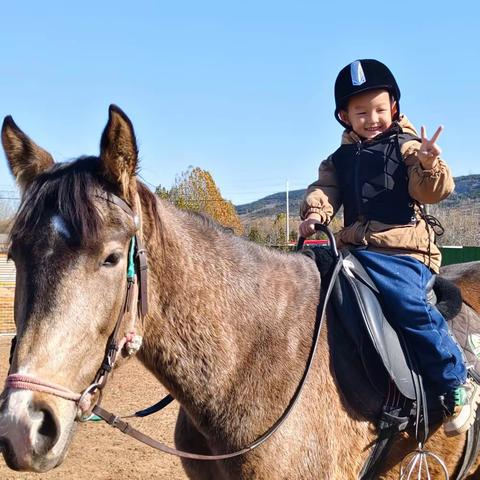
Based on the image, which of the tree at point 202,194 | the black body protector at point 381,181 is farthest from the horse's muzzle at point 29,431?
the tree at point 202,194

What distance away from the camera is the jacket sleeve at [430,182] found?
3.13 metres

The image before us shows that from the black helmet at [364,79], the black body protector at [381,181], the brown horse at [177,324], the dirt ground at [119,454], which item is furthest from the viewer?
the dirt ground at [119,454]

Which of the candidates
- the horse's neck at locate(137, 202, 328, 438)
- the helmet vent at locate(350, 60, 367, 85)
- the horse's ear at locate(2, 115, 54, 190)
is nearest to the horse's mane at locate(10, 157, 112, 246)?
the horse's ear at locate(2, 115, 54, 190)

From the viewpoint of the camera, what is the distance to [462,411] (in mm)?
3150

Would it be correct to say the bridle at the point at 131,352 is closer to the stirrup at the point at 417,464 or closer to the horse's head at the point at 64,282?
the horse's head at the point at 64,282

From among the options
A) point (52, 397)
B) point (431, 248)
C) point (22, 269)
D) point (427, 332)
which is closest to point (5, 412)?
point (52, 397)

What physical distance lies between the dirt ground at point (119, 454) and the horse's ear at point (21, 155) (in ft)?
8.68

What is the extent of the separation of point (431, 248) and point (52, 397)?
2238 mm

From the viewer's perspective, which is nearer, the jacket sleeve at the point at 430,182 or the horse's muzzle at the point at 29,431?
the horse's muzzle at the point at 29,431

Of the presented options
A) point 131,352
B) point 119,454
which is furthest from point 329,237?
point 119,454

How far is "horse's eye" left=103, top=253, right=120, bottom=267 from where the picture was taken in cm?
249

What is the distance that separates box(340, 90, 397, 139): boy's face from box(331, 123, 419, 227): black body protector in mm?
102

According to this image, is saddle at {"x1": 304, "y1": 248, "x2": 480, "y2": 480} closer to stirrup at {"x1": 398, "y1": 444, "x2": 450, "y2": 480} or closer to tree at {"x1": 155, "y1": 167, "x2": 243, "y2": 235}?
stirrup at {"x1": 398, "y1": 444, "x2": 450, "y2": 480}

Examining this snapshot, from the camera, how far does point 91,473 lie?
621cm
